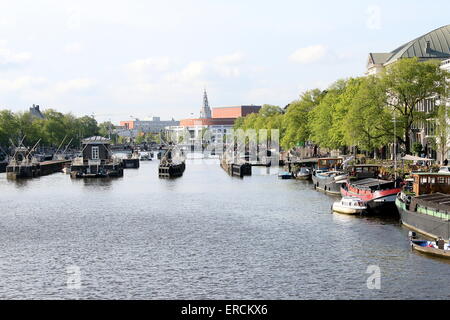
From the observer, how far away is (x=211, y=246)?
6131 cm

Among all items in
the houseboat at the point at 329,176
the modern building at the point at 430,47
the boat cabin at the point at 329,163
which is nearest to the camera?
the houseboat at the point at 329,176

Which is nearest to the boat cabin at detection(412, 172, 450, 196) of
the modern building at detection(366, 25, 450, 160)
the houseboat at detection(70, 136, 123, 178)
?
the modern building at detection(366, 25, 450, 160)

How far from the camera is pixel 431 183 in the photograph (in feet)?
249

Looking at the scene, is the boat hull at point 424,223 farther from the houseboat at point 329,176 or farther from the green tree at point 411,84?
the green tree at point 411,84

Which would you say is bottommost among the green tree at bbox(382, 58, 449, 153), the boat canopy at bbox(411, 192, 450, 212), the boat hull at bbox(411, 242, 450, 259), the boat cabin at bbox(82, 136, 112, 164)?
the boat hull at bbox(411, 242, 450, 259)

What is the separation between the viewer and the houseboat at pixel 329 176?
10519 cm

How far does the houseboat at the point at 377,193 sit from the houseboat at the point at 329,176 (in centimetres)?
1595

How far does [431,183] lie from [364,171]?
32019mm

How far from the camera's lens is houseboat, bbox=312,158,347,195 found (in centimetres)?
10519

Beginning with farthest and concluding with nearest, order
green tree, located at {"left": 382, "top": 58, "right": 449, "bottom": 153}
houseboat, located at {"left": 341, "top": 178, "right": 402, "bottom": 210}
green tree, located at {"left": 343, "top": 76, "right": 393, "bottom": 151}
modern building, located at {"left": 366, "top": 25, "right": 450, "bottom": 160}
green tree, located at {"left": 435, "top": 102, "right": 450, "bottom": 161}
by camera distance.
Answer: modern building, located at {"left": 366, "top": 25, "right": 450, "bottom": 160}, green tree, located at {"left": 343, "top": 76, "right": 393, "bottom": 151}, green tree, located at {"left": 382, "top": 58, "right": 449, "bottom": 153}, green tree, located at {"left": 435, "top": 102, "right": 450, "bottom": 161}, houseboat, located at {"left": 341, "top": 178, "right": 402, "bottom": 210}

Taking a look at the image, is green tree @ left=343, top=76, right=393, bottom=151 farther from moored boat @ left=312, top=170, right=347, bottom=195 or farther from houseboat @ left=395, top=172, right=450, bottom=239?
houseboat @ left=395, top=172, right=450, bottom=239

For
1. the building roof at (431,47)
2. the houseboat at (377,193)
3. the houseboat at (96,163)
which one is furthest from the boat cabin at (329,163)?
the houseboat at (96,163)
